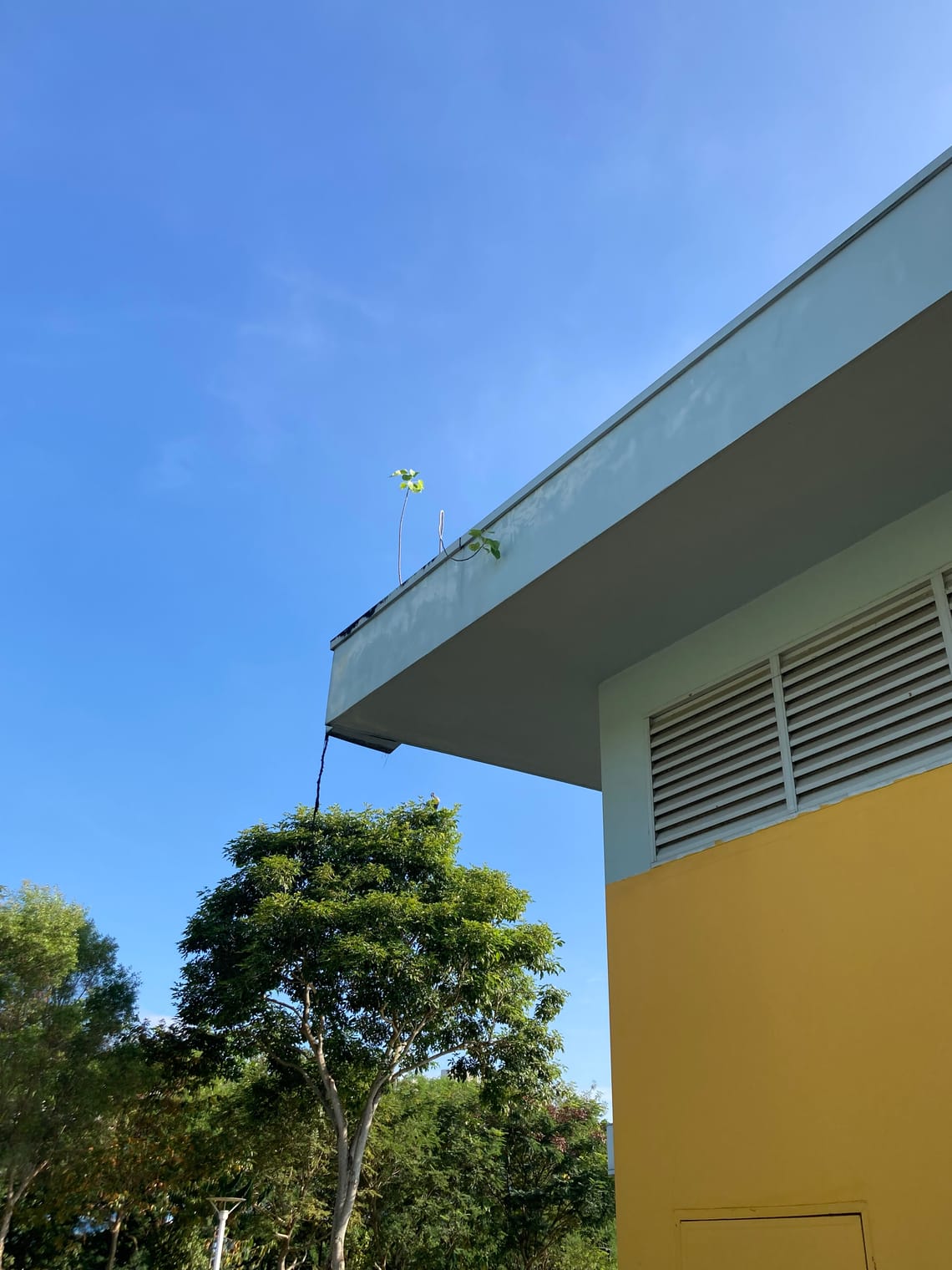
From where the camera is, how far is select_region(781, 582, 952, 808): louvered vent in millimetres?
3322

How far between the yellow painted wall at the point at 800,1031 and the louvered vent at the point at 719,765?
0.14 metres

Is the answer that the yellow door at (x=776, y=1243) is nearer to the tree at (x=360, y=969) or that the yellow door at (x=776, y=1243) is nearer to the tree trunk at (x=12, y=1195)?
the tree at (x=360, y=969)

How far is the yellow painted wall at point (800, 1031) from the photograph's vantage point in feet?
9.24

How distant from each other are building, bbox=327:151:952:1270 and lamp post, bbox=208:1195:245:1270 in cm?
1602

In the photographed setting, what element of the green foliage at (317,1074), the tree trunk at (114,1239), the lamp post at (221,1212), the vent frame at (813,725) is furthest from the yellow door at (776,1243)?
the tree trunk at (114,1239)

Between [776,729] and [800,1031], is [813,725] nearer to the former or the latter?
[776,729]

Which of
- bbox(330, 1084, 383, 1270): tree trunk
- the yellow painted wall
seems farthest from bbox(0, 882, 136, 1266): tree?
the yellow painted wall

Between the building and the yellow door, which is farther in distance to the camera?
the building

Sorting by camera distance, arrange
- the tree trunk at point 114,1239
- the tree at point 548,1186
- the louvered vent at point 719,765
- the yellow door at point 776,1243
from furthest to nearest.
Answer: the tree trunk at point 114,1239 < the tree at point 548,1186 < the louvered vent at point 719,765 < the yellow door at point 776,1243

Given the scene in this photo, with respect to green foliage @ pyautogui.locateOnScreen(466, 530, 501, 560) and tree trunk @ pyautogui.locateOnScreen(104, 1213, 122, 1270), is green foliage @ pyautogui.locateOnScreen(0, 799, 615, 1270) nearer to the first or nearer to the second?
tree trunk @ pyautogui.locateOnScreen(104, 1213, 122, 1270)

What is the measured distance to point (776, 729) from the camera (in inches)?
150

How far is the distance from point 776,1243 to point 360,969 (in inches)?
401

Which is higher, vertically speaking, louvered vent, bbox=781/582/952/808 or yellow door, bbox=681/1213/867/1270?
louvered vent, bbox=781/582/952/808

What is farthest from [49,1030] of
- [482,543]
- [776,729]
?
[776,729]
